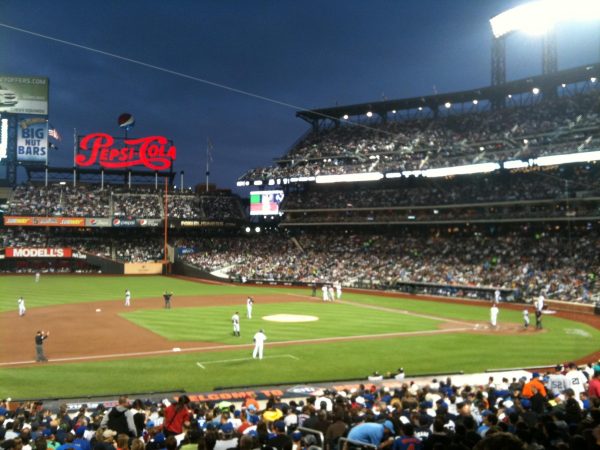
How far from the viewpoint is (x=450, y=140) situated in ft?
211

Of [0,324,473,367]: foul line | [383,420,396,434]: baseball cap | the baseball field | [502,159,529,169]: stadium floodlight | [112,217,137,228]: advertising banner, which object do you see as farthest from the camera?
[112,217,137,228]: advertising banner

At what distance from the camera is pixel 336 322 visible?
3278 centimetres

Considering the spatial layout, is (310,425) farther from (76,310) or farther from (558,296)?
(558,296)

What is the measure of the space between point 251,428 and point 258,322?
23.5m

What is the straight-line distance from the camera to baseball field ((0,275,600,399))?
63.7ft

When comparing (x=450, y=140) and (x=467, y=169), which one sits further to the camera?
(x=450, y=140)

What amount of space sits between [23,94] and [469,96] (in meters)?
65.4

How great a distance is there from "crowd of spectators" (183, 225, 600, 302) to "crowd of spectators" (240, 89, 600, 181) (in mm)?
8538

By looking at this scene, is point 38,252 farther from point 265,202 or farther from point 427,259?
point 427,259

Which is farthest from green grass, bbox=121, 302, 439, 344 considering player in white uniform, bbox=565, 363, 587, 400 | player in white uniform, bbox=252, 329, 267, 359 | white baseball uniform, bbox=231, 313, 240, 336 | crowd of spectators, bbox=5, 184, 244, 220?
crowd of spectators, bbox=5, 184, 244, 220

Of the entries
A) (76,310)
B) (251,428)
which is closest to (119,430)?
Answer: (251,428)

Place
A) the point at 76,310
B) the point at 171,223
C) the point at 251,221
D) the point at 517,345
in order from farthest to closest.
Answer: the point at 251,221 < the point at 171,223 < the point at 76,310 < the point at 517,345

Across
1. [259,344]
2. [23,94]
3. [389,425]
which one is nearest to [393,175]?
[259,344]

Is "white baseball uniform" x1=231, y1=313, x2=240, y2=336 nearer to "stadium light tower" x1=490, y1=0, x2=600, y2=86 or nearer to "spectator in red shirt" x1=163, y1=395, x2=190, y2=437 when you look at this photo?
"spectator in red shirt" x1=163, y1=395, x2=190, y2=437
